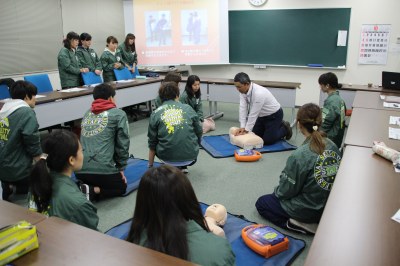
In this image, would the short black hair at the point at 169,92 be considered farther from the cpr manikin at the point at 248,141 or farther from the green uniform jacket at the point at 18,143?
the cpr manikin at the point at 248,141

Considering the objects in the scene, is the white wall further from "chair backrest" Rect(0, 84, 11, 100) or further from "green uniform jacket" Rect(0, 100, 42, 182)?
"green uniform jacket" Rect(0, 100, 42, 182)

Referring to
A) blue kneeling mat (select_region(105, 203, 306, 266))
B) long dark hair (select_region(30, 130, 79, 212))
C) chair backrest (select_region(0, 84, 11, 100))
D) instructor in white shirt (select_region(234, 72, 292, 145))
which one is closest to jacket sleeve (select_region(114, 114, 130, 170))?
blue kneeling mat (select_region(105, 203, 306, 266))

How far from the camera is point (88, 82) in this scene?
562cm

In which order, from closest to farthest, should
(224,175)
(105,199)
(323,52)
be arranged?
(105,199) → (224,175) → (323,52)

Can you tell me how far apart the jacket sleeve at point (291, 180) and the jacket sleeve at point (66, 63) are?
4.10 meters

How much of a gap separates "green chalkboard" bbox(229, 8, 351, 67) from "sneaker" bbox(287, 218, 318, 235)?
15.1 feet

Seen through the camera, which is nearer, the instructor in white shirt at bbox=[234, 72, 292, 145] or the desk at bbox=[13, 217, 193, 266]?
the desk at bbox=[13, 217, 193, 266]

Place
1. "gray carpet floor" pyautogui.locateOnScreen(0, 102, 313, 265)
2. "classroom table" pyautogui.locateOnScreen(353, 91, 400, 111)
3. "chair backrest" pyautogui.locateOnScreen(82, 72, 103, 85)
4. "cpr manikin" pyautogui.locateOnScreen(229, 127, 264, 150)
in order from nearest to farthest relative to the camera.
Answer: "gray carpet floor" pyautogui.locateOnScreen(0, 102, 313, 265), "classroom table" pyautogui.locateOnScreen(353, 91, 400, 111), "cpr manikin" pyautogui.locateOnScreen(229, 127, 264, 150), "chair backrest" pyautogui.locateOnScreen(82, 72, 103, 85)

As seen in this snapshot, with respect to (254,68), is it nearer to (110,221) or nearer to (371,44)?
(371,44)

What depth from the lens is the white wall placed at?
231 inches

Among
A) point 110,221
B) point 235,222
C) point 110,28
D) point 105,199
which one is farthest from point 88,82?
point 235,222

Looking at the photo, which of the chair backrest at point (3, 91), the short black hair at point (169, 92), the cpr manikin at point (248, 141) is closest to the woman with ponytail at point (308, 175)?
the short black hair at point (169, 92)

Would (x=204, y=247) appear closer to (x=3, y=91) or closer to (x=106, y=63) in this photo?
(x=3, y=91)

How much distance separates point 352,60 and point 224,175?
3.95 metres
